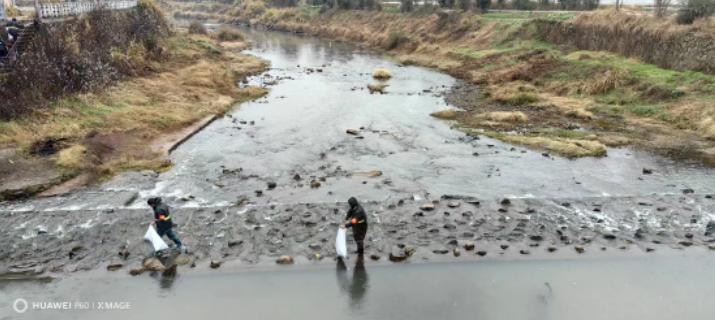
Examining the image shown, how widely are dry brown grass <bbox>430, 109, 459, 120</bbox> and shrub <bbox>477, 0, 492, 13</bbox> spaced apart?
34.2 meters

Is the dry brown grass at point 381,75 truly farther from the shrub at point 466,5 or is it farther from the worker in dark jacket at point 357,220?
the worker in dark jacket at point 357,220

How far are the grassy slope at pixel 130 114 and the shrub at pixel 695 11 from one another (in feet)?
89.0

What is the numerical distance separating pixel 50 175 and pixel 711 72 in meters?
29.8

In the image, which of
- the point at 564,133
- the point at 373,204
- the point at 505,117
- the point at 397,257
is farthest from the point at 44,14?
the point at 564,133

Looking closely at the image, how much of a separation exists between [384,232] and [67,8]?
94.6 ft

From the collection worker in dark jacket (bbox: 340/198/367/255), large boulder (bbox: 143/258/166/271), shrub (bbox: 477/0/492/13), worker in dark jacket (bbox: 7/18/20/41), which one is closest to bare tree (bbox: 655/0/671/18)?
shrub (bbox: 477/0/492/13)

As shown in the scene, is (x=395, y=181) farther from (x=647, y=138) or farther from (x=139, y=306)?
(x=647, y=138)

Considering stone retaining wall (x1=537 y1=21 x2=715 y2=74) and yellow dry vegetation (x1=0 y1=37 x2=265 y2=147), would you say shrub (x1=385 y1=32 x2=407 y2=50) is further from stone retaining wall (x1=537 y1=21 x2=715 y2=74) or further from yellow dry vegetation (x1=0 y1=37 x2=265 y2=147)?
yellow dry vegetation (x1=0 y1=37 x2=265 y2=147)

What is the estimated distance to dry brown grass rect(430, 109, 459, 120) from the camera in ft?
77.2

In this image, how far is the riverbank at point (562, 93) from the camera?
62.8ft

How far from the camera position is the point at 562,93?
1060 inches

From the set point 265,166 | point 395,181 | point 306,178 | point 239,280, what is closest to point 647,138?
point 395,181

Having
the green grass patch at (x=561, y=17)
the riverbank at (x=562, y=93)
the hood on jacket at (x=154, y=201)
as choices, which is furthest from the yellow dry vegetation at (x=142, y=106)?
the green grass patch at (x=561, y=17)

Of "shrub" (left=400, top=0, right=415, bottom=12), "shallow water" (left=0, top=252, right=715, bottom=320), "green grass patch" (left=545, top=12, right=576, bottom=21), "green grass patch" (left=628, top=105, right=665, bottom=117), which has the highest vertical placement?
"shrub" (left=400, top=0, right=415, bottom=12)
